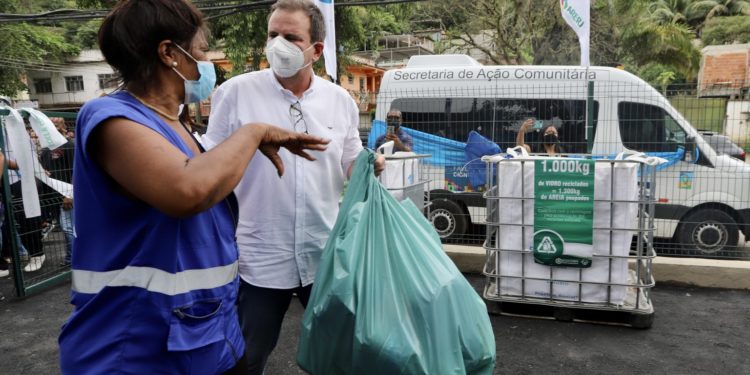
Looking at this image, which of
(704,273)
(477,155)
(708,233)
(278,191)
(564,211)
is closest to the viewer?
(278,191)

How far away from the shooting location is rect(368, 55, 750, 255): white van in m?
5.85

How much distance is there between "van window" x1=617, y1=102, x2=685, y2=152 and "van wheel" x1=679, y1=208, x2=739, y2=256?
84cm

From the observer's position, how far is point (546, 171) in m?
3.73

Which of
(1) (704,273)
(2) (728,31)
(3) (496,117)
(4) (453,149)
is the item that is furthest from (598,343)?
(2) (728,31)

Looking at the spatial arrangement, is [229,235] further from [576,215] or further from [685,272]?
[685,272]

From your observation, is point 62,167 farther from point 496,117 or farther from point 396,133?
point 496,117

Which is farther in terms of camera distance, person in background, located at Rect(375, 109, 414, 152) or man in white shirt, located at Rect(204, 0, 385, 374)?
person in background, located at Rect(375, 109, 414, 152)

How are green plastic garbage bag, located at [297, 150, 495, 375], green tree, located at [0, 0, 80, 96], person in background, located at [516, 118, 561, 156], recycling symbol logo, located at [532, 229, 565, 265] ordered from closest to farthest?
1. green plastic garbage bag, located at [297, 150, 495, 375]
2. recycling symbol logo, located at [532, 229, 565, 265]
3. person in background, located at [516, 118, 561, 156]
4. green tree, located at [0, 0, 80, 96]

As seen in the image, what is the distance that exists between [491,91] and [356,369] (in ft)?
18.7

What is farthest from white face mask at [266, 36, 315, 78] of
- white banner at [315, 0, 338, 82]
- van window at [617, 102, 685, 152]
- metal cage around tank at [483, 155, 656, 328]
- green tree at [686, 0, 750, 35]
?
green tree at [686, 0, 750, 35]

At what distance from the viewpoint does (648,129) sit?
6.21 m

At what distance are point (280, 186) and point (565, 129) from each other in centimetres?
525

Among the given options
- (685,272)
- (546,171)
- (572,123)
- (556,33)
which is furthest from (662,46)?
(546,171)

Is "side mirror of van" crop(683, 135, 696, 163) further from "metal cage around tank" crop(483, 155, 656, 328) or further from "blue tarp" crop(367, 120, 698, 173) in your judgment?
"metal cage around tank" crop(483, 155, 656, 328)
